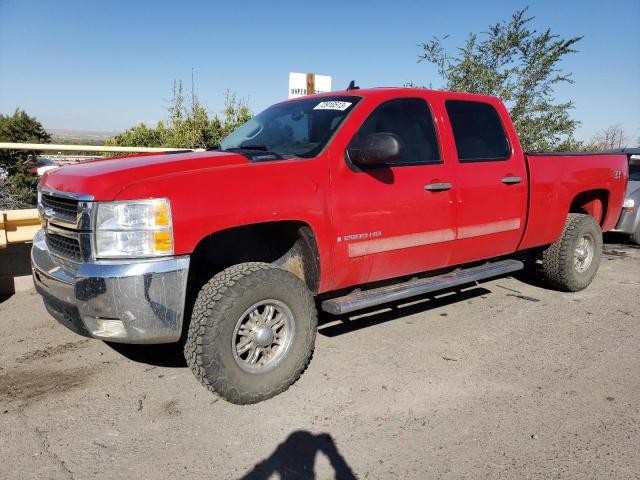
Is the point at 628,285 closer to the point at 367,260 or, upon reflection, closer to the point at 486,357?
the point at 486,357

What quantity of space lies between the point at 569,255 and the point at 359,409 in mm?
3403

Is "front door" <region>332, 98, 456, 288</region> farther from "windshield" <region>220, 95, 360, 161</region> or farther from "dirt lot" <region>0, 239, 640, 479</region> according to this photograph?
"dirt lot" <region>0, 239, 640, 479</region>

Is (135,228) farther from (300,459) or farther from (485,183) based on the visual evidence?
(485,183)

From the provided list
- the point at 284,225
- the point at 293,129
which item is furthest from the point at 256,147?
the point at 284,225

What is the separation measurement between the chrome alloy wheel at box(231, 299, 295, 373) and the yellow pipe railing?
3.10m

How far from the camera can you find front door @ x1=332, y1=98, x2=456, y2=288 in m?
3.44

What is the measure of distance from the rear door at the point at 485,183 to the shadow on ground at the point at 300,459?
6.91 feet

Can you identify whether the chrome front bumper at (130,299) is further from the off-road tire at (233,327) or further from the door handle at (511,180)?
the door handle at (511,180)

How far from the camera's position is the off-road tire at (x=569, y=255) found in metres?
5.30

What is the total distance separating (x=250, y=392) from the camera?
3.06m

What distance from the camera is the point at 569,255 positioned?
5324mm

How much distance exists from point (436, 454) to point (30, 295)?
4.57m

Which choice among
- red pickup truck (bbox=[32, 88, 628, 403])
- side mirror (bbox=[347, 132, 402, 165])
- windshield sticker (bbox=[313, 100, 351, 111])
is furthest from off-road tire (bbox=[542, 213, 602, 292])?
windshield sticker (bbox=[313, 100, 351, 111])

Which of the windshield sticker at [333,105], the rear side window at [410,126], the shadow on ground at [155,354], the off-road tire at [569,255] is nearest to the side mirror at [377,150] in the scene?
the rear side window at [410,126]
